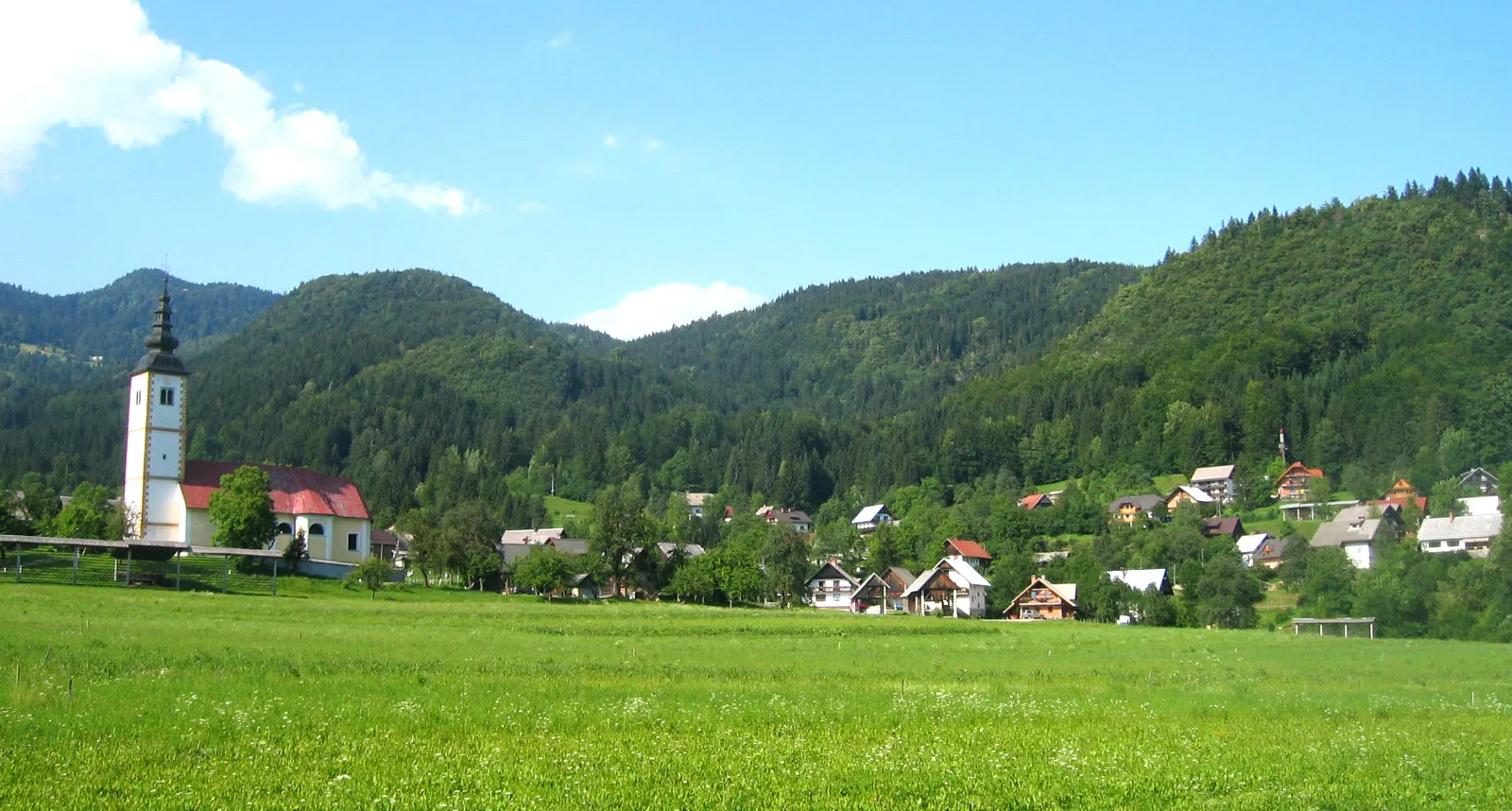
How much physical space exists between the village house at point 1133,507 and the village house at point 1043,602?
40.1 meters

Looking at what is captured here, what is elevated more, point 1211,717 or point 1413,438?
point 1413,438

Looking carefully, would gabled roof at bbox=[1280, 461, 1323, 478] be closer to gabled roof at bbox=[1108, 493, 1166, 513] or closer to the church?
gabled roof at bbox=[1108, 493, 1166, 513]

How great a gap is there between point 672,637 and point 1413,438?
112 metres

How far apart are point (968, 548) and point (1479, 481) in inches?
2012

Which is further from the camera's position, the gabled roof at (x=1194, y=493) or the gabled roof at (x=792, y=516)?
the gabled roof at (x=792, y=516)

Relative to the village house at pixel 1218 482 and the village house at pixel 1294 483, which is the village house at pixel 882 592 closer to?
the village house at pixel 1218 482

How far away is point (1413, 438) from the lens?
13550 cm

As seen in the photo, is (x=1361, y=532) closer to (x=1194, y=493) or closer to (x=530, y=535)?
(x=1194, y=493)

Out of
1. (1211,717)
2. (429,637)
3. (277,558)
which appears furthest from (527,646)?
(277,558)

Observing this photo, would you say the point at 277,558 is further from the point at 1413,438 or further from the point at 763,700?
the point at 1413,438

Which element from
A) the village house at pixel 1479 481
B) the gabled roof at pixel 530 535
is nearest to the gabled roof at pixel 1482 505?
the village house at pixel 1479 481

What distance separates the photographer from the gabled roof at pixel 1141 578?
3880 inches

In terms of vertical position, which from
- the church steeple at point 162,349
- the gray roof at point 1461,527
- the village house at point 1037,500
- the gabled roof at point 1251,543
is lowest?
the gabled roof at point 1251,543

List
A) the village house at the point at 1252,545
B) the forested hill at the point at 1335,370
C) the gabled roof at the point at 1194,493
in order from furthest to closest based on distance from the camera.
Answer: the gabled roof at the point at 1194,493
the forested hill at the point at 1335,370
the village house at the point at 1252,545
